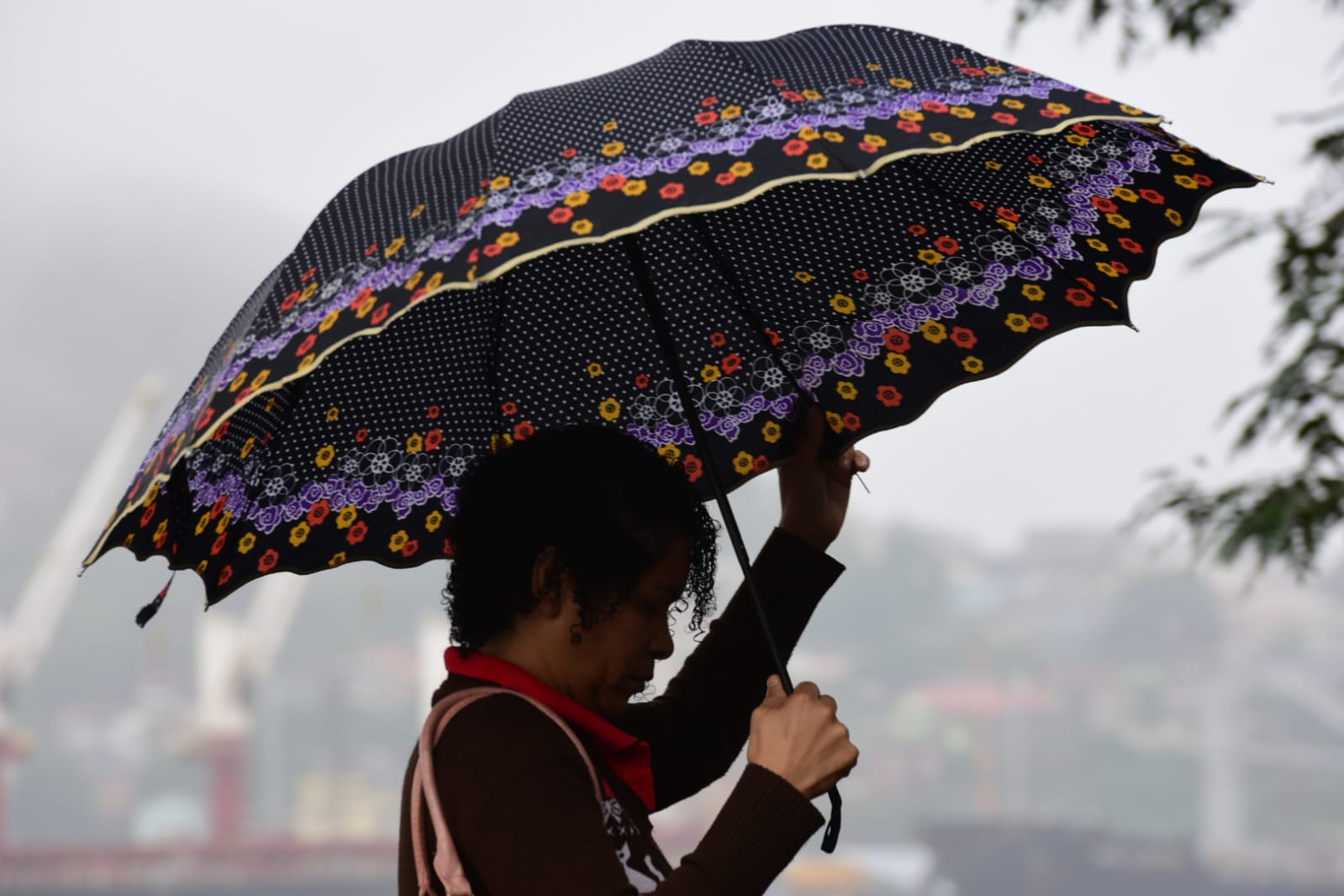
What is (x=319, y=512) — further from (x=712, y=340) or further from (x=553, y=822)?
(x=553, y=822)

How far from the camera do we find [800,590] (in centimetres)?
145

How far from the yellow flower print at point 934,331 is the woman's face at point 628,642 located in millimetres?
495

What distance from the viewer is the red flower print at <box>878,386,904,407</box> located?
148 cm

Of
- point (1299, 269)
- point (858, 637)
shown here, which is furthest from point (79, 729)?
point (1299, 269)

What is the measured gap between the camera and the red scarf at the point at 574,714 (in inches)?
42.2

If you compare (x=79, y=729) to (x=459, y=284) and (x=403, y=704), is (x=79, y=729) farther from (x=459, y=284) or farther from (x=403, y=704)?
(x=459, y=284)

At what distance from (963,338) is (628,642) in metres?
→ 0.57

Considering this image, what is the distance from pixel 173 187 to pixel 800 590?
344ft

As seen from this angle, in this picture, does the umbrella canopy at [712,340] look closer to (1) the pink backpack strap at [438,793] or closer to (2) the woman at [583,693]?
(2) the woman at [583,693]

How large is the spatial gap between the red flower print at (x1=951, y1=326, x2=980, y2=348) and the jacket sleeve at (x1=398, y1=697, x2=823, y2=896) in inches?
25.0

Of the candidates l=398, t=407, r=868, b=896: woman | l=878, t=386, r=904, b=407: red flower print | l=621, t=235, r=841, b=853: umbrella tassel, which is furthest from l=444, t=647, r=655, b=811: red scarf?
l=878, t=386, r=904, b=407: red flower print

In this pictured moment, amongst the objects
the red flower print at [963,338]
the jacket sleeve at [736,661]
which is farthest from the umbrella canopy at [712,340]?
the jacket sleeve at [736,661]

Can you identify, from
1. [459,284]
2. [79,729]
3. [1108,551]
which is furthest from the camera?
[1108,551]

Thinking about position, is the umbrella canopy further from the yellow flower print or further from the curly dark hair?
the curly dark hair
